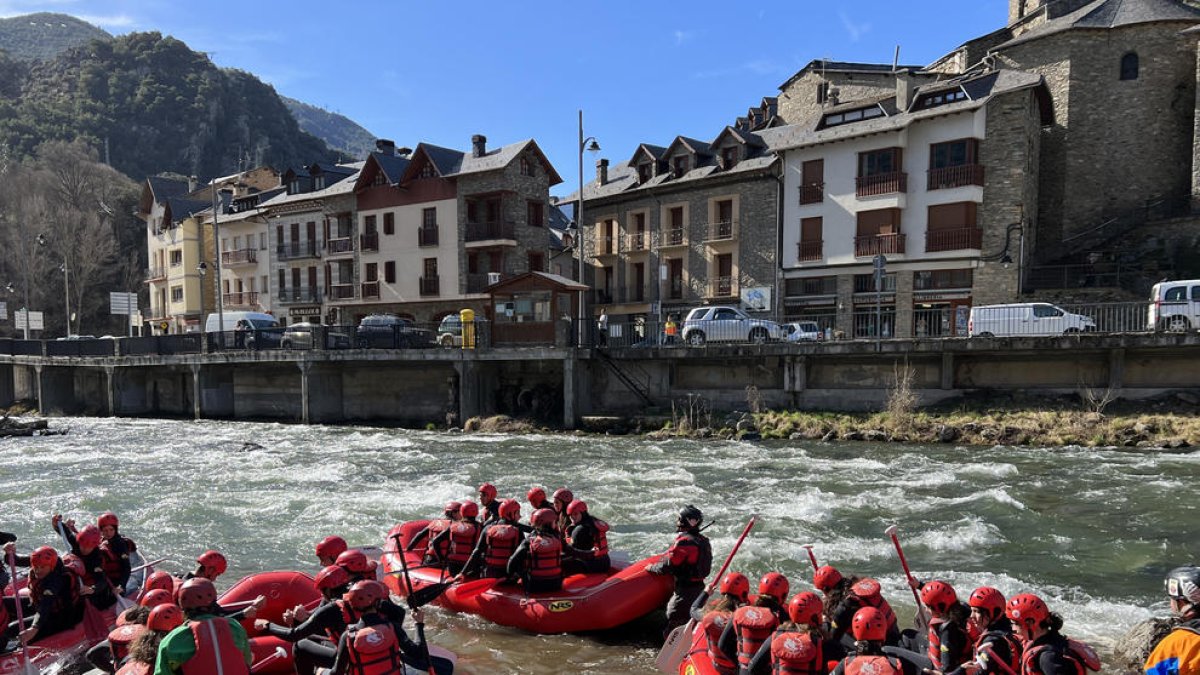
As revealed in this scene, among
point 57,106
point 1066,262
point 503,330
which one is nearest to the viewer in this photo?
point 503,330

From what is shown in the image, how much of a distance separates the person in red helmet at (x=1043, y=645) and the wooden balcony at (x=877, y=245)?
91.1 feet

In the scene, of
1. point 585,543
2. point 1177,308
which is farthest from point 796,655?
point 1177,308

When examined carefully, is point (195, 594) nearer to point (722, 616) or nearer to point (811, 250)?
point (722, 616)

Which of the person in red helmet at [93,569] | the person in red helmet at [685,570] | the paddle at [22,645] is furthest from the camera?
the person in red helmet at [685,570]

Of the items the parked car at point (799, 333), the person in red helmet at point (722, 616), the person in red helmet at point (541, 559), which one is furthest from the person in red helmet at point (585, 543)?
the parked car at point (799, 333)

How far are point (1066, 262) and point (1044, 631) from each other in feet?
110

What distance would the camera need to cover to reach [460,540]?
971 centimetres

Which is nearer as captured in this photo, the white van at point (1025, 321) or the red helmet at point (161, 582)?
the red helmet at point (161, 582)

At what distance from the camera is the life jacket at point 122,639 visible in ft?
18.3

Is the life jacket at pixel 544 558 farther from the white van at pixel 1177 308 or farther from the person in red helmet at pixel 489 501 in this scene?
the white van at pixel 1177 308

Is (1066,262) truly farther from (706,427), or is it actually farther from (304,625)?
(304,625)

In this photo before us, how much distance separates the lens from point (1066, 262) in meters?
32.9

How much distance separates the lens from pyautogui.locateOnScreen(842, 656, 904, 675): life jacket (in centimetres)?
440

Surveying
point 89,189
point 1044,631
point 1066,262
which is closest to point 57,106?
point 89,189
